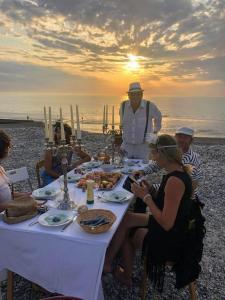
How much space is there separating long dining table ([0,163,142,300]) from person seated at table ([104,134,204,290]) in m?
0.48

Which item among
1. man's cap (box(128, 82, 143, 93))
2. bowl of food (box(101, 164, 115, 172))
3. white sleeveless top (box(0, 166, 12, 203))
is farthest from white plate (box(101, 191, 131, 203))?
man's cap (box(128, 82, 143, 93))

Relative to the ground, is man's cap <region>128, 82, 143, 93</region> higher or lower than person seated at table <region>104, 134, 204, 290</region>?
higher

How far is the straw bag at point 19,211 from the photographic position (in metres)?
2.45

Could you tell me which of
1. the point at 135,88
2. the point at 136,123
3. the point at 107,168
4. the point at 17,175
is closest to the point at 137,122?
the point at 136,123

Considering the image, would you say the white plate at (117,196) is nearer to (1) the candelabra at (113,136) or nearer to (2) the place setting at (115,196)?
(2) the place setting at (115,196)

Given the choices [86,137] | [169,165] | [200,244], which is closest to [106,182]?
[169,165]

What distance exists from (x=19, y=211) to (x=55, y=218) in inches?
12.7

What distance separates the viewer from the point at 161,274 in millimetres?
2779

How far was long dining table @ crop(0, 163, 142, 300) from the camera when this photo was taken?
7.18ft

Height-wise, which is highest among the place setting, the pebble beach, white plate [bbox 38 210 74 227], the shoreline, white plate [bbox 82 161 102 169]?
white plate [bbox 82 161 102 169]

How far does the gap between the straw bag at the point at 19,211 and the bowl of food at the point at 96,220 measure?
0.45 m

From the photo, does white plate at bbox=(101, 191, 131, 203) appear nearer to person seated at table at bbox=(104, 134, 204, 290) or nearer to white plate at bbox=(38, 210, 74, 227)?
person seated at table at bbox=(104, 134, 204, 290)

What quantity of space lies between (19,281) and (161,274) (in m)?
1.67

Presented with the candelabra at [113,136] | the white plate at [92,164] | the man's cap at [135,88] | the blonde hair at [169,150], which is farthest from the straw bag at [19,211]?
the man's cap at [135,88]
